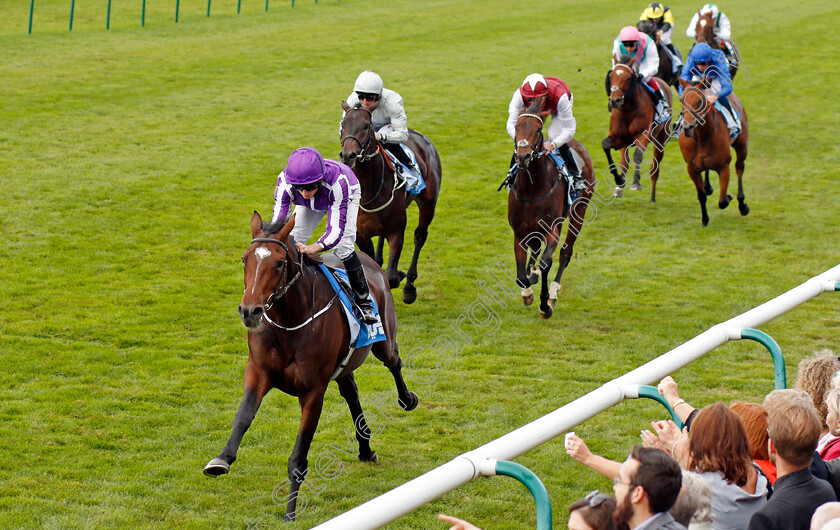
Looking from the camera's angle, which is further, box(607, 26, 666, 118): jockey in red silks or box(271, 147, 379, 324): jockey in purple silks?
box(607, 26, 666, 118): jockey in red silks

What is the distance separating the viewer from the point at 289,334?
532 centimetres

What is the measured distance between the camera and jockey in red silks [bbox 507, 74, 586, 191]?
862cm

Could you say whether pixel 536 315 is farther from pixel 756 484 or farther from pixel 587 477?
pixel 756 484

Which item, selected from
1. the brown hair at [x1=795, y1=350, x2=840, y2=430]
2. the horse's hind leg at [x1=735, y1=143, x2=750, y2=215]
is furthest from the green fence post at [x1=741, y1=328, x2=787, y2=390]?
the horse's hind leg at [x1=735, y1=143, x2=750, y2=215]

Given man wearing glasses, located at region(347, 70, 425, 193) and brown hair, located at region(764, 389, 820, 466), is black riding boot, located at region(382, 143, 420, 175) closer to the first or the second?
man wearing glasses, located at region(347, 70, 425, 193)

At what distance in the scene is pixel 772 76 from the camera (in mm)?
22953

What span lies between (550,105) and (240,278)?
384 centimetres

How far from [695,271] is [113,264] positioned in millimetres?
6598

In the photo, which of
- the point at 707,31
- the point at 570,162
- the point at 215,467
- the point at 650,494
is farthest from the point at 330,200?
the point at 707,31

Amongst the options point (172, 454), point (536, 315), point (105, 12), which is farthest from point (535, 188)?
point (105, 12)

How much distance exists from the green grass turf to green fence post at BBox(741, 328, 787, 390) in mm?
1823

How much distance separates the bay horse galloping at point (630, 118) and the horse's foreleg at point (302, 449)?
329 inches

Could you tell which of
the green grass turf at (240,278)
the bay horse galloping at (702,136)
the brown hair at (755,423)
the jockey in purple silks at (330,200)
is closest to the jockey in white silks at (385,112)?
the green grass turf at (240,278)

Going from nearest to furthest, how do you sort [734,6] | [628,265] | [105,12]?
[628,265]
[105,12]
[734,6]
